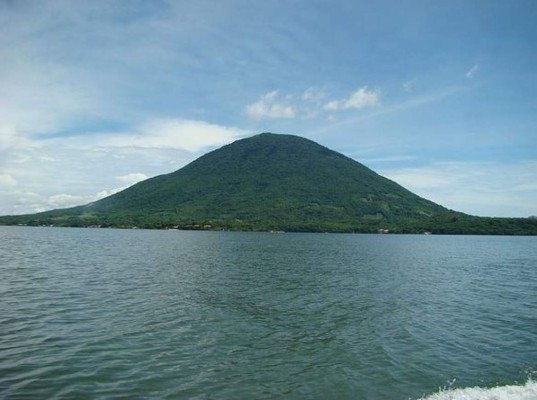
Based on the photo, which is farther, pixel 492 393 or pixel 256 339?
pixel 256 339

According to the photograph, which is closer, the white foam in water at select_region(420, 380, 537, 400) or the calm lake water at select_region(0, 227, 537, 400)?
the white foam in water at select_region(420, 380, 537, 400)

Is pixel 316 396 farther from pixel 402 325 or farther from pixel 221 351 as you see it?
pixel 402 325

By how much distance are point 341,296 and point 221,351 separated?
18.8m

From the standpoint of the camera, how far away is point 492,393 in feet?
54.9

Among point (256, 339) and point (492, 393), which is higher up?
point (256, 339)

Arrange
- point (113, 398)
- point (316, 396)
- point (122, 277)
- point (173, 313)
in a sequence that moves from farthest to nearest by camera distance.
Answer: point (122, 277) → point (173, 313) → point (316, 396) → point (113, 398)

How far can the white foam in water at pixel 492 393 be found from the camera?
16344 mm

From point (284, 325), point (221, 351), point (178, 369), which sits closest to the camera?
point (178, 369)

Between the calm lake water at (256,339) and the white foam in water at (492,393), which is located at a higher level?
the calm lake water at (256,339)

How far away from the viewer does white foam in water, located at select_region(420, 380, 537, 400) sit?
16344mm

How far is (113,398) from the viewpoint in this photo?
1529 centimetres

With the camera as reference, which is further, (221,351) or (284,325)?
(284,325)

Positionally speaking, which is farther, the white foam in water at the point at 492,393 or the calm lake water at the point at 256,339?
the calm lake water at the point at 256,339

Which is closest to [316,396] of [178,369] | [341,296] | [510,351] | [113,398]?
[178,369]
